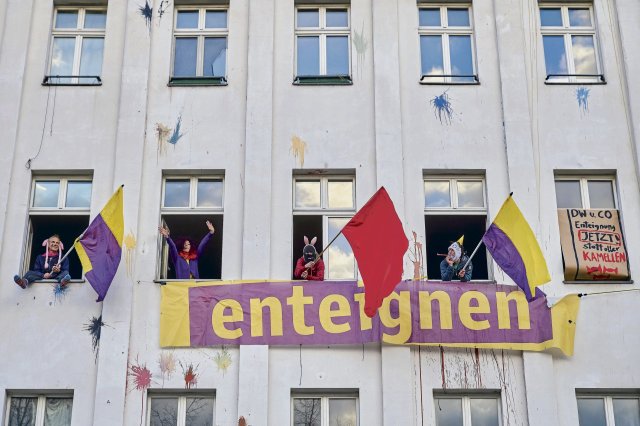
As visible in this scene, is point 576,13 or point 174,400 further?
point 576,13

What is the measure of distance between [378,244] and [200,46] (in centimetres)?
492

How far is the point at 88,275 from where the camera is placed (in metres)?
14.3

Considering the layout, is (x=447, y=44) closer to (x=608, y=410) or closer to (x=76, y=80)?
(x=76, y=80)

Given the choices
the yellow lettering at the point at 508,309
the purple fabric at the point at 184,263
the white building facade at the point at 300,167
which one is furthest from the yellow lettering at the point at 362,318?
the purple fabric at the point at 184,263

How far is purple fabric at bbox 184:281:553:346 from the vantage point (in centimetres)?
1431

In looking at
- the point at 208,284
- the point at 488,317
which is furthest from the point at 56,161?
the point at 488,317

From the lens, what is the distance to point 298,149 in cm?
1553

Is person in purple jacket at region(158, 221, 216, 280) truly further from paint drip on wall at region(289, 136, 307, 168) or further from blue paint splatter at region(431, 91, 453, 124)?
blue paint splatter at region(431, 91, 453, 124)

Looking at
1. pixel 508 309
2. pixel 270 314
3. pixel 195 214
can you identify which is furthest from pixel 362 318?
pixel 195 214

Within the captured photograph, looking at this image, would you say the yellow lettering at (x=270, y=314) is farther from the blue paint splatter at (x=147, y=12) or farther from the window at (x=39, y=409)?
the blue paint splatter at (x=147, y=12)

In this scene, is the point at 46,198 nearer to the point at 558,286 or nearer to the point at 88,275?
the point at 88,275

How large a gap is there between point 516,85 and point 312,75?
10.6ft

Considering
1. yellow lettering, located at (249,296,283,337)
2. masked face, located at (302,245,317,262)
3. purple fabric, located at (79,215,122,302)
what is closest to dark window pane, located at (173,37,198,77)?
purple fabric, located at (79,215,122,302)

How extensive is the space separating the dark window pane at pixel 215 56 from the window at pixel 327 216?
2292mm
